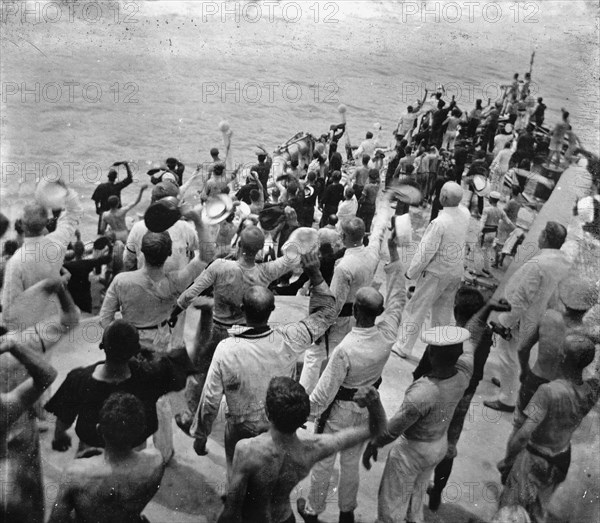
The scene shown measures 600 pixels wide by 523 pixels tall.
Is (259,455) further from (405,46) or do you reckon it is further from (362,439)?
(405,46)

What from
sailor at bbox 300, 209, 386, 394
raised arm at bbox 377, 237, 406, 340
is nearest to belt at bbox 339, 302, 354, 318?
sailor at bbox 300, 209, 386, 394

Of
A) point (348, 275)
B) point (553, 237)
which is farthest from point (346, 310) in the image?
point (553, 237)

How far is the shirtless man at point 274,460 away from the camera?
9.59 feet

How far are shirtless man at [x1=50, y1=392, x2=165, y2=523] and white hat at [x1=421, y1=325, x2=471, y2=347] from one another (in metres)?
1.73

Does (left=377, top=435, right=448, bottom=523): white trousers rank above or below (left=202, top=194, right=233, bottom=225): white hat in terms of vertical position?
below

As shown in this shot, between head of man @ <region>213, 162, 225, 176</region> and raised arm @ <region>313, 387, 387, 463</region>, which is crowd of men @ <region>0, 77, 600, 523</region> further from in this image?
head of man @ <region>213, 162, 225, 176</region>

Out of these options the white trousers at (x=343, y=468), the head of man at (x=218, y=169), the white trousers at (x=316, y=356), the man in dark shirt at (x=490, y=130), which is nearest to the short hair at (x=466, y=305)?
the white trousers at (x=343, y=468)

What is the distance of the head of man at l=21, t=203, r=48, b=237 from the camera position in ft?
15.2

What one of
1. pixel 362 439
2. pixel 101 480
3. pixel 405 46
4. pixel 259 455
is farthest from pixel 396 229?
pixel 405 46

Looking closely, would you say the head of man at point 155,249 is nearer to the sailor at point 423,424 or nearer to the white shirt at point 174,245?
the white shirt at point 174,245

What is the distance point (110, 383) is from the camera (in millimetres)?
3416

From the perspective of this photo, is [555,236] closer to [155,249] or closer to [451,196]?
[451,196]

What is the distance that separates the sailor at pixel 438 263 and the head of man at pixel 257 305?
2.74m

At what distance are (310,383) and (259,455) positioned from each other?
2.32 metres
